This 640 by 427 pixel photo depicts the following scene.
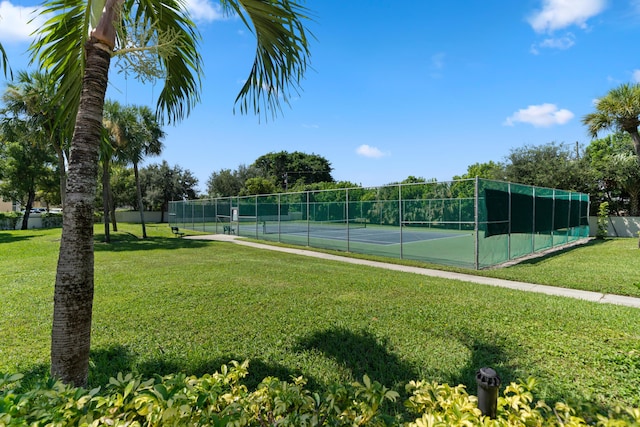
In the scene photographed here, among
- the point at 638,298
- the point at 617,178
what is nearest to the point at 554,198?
the point at 638,298

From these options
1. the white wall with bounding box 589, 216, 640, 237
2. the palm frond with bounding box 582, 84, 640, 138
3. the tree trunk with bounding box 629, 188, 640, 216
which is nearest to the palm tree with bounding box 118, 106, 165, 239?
the palm frond with bounding box 582, 84, 640, 138

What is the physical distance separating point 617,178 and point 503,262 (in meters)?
14.3

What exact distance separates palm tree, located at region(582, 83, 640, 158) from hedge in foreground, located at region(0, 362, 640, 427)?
603 inches

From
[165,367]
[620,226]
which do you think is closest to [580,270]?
[165,367]

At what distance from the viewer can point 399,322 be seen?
4.53 m

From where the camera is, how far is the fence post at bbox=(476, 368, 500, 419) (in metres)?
1.38

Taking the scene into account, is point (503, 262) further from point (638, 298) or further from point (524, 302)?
point (524, 302)

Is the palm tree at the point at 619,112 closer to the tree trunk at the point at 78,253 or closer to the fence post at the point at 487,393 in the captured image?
the fence post at the point at 487,393

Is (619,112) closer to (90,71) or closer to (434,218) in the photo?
(434,218)

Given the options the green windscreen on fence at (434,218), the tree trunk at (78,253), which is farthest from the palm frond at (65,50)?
the green windscreen on fence at (434,218)

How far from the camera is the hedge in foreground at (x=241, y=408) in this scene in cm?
119

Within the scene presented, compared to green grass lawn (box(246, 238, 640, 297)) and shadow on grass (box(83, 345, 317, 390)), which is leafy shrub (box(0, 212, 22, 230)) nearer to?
green grass lawn (box(246, 238, 640, 297))

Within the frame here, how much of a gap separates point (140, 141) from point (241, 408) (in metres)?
19.4

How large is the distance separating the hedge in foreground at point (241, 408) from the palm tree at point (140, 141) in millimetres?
16913
